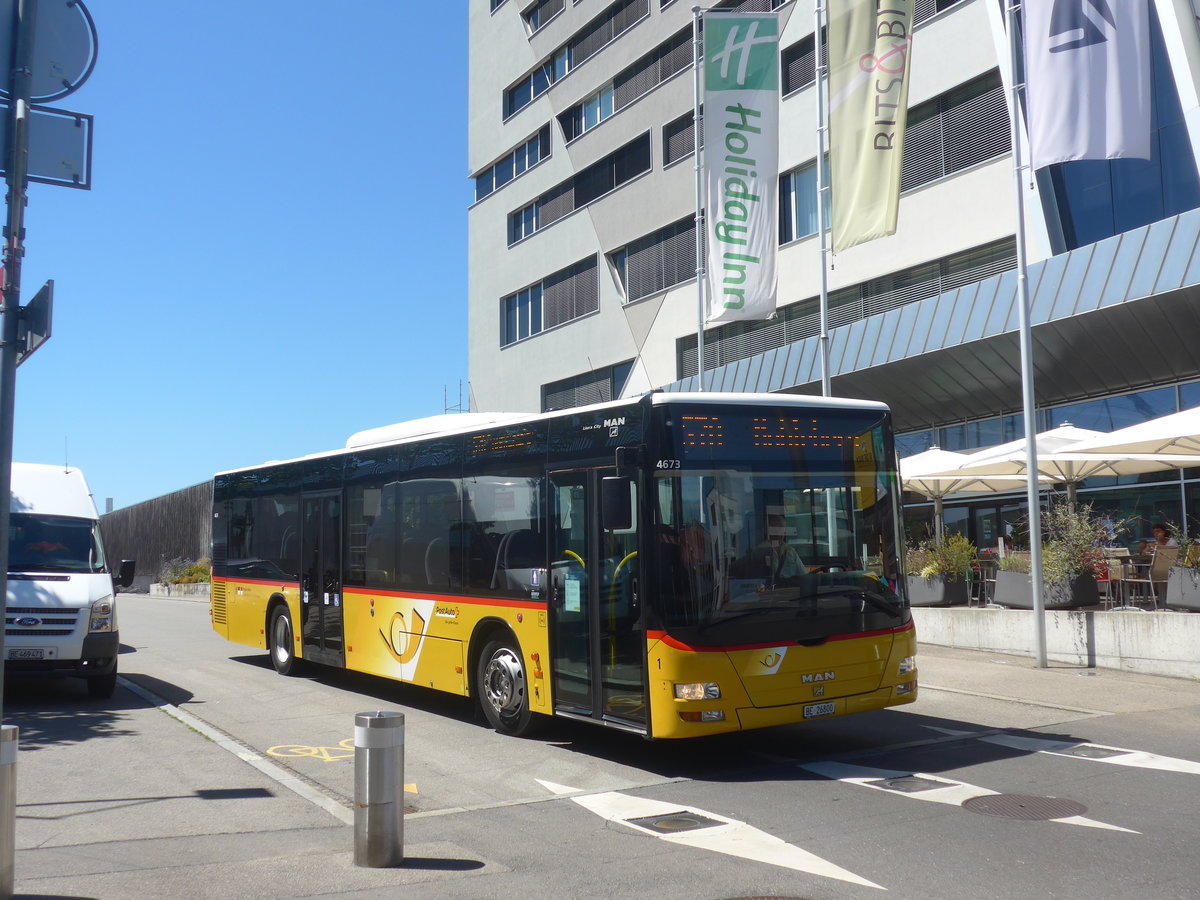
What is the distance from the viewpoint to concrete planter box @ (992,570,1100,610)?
49.7 ft

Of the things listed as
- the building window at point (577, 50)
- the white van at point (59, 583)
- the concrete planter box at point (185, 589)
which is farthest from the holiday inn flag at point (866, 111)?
the concrete planter box at point (185, 589)

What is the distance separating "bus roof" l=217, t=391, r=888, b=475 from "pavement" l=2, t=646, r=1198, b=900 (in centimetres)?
326

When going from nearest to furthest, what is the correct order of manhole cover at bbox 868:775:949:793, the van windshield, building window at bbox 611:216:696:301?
1. manhole cover at bbox 868:775:949:793
2. the van windshield
3. building window at bbox 611:216:696:301

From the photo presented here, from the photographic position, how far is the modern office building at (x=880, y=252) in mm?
20047

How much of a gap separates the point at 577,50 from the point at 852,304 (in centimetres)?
1813

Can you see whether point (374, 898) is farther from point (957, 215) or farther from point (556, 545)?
point (957, 215)

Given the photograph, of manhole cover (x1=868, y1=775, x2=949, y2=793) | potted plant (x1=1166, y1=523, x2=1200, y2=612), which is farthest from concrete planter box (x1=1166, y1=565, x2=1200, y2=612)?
manhole cover (x1=868, y1=775, x2=949, y2=793)

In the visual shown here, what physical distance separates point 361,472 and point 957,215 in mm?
16252

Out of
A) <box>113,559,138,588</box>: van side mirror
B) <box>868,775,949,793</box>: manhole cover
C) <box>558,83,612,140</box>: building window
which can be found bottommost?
<box>868,775,949,793</box>: manhole cover

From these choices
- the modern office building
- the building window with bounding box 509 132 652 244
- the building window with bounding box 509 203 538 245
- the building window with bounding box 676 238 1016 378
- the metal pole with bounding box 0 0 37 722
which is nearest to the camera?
the metal pole with bounding box 0 0 37 722

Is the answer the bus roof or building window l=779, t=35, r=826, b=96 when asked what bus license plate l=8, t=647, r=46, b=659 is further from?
building window l=779, t=35, r=826, b=96

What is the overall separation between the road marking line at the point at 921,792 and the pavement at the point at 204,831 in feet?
7.91

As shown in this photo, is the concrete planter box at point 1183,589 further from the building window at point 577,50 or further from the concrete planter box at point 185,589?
the concrete planter box at point 185,589

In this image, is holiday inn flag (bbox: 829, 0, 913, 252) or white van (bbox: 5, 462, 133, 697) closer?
white van (bbox: 5, 462, 133, 697)
